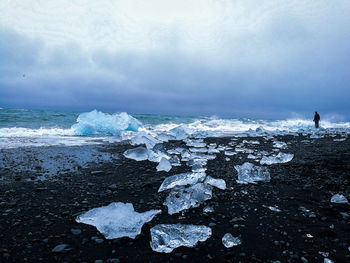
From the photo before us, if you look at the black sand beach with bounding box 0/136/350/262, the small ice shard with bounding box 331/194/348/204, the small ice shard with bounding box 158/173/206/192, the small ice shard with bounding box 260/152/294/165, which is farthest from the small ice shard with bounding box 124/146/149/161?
the small ice shard with bounding box 331/194/348/204

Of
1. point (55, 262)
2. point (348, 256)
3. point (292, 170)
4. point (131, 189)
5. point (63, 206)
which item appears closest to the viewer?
point (55, 262)

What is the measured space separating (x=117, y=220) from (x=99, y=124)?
10.9m

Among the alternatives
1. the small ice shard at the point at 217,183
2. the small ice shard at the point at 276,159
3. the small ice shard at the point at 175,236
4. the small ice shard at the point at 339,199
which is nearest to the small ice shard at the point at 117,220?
the small ice shard at the point at 175,236

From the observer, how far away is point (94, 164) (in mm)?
4500

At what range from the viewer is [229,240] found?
1.81 m

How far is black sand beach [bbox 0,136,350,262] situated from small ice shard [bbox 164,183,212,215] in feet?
0.27

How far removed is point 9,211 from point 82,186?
94cm

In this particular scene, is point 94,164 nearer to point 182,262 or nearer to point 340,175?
point 182,262

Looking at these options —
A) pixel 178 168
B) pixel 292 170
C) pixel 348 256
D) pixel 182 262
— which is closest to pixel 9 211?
pixel 182 262

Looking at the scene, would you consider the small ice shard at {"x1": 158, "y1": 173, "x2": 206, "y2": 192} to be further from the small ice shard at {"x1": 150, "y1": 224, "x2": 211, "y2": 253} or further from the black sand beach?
the small ice shard at {"x1": 150, "y1": 224, "x2": 211, "y2": 253}

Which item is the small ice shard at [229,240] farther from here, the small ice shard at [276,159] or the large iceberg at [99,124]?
the large iceberg at [99,124]

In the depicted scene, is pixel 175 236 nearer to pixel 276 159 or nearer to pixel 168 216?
pixel 168 216

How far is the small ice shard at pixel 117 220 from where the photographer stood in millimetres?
1871

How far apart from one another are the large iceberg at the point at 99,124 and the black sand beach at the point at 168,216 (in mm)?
7938
